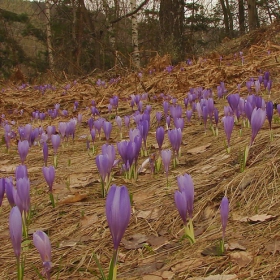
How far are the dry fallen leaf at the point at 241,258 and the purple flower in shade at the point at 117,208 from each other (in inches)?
14.6

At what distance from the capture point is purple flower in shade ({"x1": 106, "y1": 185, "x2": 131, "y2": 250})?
929 mm

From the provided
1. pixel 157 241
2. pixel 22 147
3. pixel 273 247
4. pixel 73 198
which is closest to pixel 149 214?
pixel 157 241

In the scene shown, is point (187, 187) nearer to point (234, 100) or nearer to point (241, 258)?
point (241, 258)

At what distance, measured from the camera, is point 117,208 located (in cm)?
95

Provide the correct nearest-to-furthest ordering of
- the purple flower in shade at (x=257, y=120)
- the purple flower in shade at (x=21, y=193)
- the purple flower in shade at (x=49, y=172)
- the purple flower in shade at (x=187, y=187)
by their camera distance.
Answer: the purple flower in shade at (x=187, y=187) < the purple flower in shade at (x=21, y=193) < the purple flower in shade at (x=49, y=172) < the purple flower in shade at (x=257, y=120)

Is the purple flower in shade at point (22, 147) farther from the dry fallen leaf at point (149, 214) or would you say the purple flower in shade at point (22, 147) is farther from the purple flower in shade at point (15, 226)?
the purple flower in shade at point (15, 226)

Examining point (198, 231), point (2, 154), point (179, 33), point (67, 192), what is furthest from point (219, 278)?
point (179, 33)

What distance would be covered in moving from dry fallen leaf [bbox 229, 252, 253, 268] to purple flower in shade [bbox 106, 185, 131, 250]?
14.6 inches

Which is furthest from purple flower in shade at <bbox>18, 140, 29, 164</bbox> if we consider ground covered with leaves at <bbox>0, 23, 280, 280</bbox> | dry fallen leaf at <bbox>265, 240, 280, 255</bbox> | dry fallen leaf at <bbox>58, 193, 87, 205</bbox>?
dry fallen leaf at <bbox>265, 240, 280, 255</bbox>

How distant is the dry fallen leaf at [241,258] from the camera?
42.6 inches

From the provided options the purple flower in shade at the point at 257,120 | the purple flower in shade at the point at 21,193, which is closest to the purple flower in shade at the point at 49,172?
the purple flower in shade at the point at 21,193

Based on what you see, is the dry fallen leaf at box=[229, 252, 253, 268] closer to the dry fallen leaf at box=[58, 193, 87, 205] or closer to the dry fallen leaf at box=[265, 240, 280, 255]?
the dry fallen leaf at box=[265, 240, 280, 255]

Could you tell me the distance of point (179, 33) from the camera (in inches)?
451

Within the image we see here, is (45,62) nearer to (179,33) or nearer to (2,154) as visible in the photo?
(179,33)
